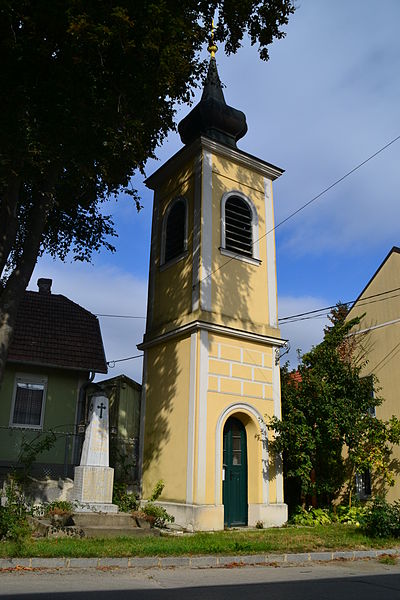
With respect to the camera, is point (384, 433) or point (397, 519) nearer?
point (397, 519)

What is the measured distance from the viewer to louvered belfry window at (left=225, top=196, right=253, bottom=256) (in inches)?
629

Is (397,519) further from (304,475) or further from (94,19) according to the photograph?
(94,19)

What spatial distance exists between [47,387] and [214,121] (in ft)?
33.3

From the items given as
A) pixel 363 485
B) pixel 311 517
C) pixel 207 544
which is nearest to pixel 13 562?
pixel 207 544

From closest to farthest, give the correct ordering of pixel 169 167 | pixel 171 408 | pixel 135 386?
1. pixel 171 408
2. pixel 169 167
3. pixel 135 386

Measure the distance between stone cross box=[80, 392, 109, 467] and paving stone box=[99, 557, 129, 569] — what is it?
4.45 meters

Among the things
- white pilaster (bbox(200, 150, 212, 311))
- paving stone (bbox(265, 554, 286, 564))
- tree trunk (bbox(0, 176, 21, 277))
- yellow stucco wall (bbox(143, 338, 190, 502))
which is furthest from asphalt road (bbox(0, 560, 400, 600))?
white pilaster (bbox(200, 150, 212, 311))

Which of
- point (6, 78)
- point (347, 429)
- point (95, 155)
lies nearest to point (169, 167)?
point (95, 155)

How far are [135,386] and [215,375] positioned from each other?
6197 millimetres

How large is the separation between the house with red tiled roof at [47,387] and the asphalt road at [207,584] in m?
9.27

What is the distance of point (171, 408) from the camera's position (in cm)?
1461

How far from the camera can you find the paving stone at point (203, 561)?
8.37 m

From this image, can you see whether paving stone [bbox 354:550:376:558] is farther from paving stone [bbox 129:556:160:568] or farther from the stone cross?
the stone cross

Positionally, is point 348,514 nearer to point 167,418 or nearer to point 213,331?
point 167,418
